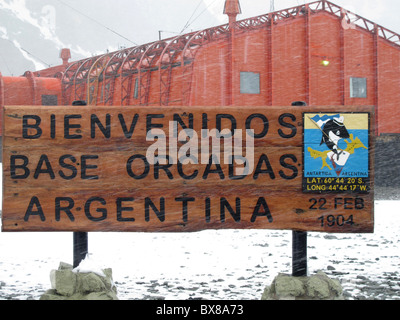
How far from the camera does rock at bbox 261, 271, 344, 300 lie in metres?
3.94

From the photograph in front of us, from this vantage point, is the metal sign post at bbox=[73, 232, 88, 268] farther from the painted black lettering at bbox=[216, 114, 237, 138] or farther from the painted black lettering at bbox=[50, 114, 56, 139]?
the painted black lettering at bbox=[216, 114, 237, 138]

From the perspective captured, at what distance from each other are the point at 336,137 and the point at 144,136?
168 centimetres

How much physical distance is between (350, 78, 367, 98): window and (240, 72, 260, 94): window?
508 cm

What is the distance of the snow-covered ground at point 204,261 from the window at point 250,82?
12.9m

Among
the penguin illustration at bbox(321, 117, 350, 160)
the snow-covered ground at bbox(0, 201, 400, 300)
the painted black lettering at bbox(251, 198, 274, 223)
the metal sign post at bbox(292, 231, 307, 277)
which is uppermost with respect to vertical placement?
the penguin illustration at bbox(321, 117, 350, 160)

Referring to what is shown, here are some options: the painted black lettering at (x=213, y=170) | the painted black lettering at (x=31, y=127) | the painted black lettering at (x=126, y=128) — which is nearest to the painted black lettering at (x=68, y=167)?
the painted black lettering at (x=31, y=127)

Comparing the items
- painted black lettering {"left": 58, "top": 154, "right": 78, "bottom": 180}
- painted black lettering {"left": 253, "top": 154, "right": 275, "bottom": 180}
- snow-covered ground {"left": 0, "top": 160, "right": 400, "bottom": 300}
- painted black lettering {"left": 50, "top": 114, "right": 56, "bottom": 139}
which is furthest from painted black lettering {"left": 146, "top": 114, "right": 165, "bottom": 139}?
snow-covered ground {"left": 0, "top": 160, "right": 400, "bottom": 300}

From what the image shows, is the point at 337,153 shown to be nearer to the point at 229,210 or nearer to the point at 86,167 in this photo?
the point at 229,210

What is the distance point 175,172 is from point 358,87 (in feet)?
70.2

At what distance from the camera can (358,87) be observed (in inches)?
934

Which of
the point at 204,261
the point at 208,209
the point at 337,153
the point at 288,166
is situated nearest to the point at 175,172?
the point at 208,209

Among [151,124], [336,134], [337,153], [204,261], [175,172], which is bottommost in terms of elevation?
[204,261]

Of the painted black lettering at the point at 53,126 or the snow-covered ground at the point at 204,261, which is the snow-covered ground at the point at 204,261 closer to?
the snow-covered ground at the point at 204,261

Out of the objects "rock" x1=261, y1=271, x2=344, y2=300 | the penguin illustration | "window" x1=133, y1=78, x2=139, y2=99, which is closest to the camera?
"rock" x1=261, y1=271, x2=344, y2=300
